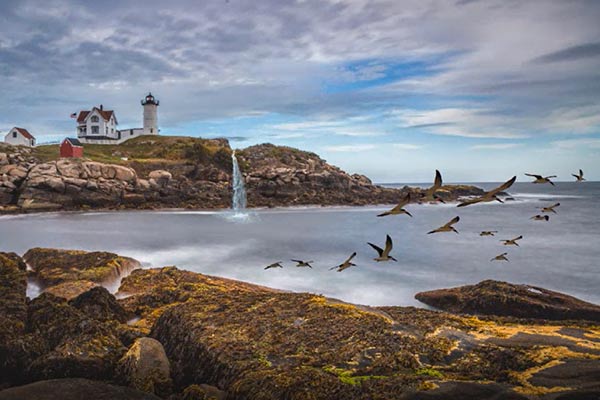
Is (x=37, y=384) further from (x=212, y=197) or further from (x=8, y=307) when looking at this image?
(x=212, y=197)

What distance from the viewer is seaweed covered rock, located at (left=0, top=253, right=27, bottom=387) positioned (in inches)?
312

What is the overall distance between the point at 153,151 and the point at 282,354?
3397 inches

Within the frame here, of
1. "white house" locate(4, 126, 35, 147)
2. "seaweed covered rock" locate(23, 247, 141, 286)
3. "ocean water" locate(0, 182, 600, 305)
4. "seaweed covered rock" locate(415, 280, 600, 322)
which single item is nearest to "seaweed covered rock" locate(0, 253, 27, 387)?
"seaweed covered rock" locate(23, 247, 141, 286)

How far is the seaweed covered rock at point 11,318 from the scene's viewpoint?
791 cm

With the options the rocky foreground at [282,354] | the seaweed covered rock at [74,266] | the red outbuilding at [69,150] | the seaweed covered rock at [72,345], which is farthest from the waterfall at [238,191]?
the rocky foreground at [282,354]

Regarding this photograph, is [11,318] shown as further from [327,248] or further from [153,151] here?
[153,151]

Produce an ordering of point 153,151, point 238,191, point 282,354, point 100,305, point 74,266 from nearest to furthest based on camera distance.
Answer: point 282,354 < point 100,305 < point 74,266 < point 238,191 < point 153,151

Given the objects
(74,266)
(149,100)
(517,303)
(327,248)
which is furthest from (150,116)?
(517,303)

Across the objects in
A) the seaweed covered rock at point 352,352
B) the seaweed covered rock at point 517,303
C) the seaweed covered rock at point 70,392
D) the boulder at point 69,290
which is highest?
the seaweed covered rock at point 352,352

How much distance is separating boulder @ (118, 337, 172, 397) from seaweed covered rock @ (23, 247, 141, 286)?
8.50 metres

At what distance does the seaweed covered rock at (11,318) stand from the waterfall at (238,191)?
170 ft

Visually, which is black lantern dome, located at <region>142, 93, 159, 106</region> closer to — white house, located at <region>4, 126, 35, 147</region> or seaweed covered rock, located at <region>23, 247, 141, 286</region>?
white house, located at <region>4, 126, 35, 147</region>

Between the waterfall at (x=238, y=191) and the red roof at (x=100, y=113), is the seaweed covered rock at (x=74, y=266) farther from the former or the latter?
the red roof at (x=100, y=113)

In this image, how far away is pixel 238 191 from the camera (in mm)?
71312
